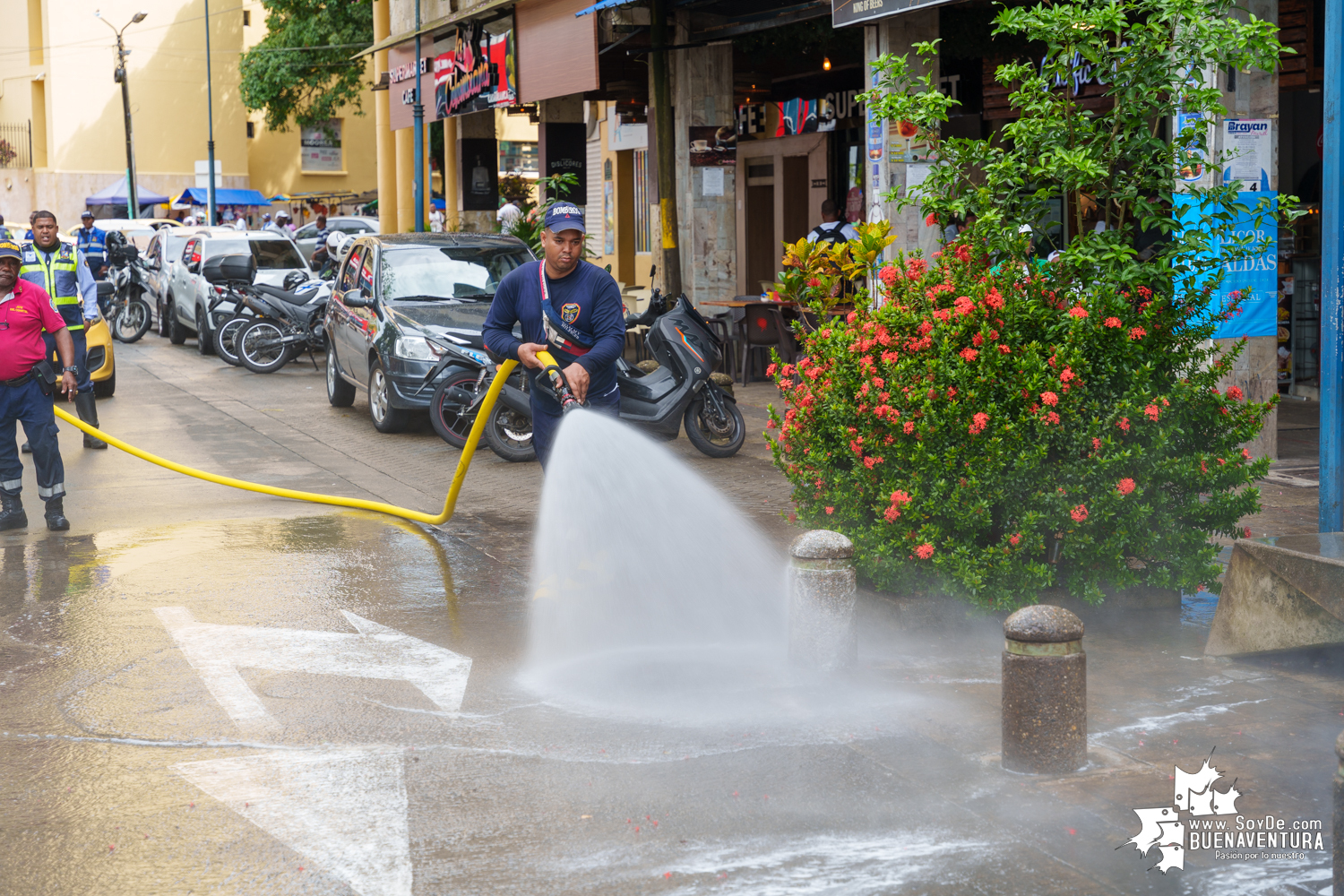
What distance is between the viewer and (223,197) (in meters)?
48.8

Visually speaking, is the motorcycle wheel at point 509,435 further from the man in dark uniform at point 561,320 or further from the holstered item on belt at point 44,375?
the man in dark uniform at point 561,320

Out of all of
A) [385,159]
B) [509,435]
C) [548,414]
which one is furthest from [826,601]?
[385,159]

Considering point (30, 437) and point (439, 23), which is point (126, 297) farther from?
point (30, 437)

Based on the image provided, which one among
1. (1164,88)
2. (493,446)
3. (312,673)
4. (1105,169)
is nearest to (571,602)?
(312,673)

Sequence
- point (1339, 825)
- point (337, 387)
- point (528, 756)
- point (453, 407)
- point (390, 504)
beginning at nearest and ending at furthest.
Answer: point (1339, 825)
point (528, 756)
point (390, 504)
point (453, 407)
point (337, 387)

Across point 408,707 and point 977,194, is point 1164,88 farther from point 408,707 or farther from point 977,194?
point 408,707

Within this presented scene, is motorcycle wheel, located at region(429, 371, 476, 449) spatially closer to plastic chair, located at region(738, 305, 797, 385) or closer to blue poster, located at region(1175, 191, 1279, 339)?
plastic chair, located at region(738, 305, 797, 385)

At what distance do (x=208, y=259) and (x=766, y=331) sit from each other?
34.7 ft

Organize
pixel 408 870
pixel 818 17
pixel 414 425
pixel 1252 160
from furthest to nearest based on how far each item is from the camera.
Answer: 1. pixel 818 17
2. pixel 414 425
3. pixel 1252 160
4. pixel 408 870

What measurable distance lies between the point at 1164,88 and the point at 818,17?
29.7 feet

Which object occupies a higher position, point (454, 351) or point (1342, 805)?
point (454, 351)

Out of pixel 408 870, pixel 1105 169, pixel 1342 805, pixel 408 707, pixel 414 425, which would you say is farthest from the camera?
pixel 414 425

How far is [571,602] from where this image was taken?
6.71 m

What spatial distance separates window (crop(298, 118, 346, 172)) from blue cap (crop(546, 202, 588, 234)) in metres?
51.3
